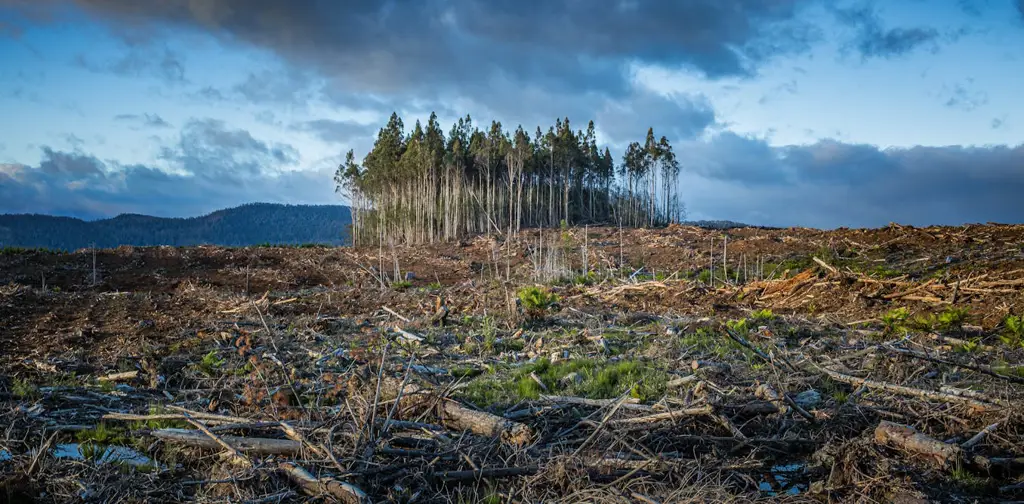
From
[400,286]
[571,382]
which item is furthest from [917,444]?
[400,286]

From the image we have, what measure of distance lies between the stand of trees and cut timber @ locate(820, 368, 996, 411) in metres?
34.4

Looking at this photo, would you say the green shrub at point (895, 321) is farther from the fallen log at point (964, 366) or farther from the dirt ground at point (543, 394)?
the fallen log at point (964, 366)

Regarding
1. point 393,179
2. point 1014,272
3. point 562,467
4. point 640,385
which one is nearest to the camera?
point 562,467

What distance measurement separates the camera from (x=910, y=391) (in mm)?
4551

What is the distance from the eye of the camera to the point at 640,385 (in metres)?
5.26

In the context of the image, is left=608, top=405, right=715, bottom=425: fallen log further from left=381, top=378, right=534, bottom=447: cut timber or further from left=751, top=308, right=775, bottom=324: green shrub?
left=751, top=308, right=775, bottom=324: green shrub

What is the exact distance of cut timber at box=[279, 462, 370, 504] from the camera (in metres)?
3.10

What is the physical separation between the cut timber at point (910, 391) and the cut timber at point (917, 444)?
33.9 inches

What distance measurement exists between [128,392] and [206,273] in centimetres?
1582

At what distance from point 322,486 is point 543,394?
7.85 ft

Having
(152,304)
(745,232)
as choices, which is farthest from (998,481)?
(745,232)

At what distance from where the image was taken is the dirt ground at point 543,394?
133 inches

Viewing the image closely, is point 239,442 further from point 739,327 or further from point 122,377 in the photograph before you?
point 739,327

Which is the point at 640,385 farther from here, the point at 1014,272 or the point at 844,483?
A: the point at 1014,272
